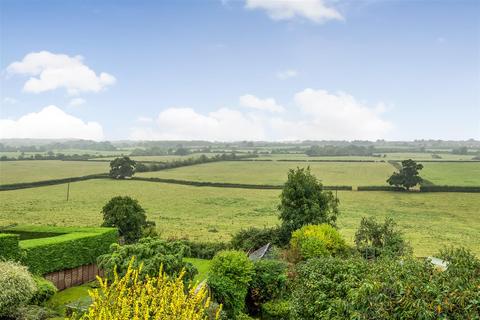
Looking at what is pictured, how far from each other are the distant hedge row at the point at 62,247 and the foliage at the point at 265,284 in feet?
44.6

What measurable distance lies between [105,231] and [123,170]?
70.4 m

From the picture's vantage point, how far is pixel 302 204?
144 ft

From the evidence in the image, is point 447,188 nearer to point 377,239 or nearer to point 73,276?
point 377,239

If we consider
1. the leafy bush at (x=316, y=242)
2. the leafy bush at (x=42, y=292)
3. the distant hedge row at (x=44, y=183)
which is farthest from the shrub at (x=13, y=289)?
the distant hedge row at (x=44, y=183)

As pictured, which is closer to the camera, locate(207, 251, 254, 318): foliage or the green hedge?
the green hedge

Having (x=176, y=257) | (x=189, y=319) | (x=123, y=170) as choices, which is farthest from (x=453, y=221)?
(x=123, y=170)

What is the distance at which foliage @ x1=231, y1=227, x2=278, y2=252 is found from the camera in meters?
42.9

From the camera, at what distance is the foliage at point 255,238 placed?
4294 cm

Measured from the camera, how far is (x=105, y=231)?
3547 centimetres

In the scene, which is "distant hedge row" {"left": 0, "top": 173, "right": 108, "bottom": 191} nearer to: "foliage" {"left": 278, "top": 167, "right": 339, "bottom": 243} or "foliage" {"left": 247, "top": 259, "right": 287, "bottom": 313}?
"foliage" {"left": 278, "top": 167, "right": 339, "bottom": 243}

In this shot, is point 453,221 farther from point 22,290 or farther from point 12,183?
point 12,183

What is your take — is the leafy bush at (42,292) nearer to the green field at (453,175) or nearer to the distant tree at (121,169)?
the distant tree at (121,169)

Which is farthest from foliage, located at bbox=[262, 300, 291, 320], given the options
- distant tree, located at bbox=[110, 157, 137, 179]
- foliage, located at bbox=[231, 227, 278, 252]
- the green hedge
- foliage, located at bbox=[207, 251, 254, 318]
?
distant tree, located at bbox=[110, 157, 137, 179]

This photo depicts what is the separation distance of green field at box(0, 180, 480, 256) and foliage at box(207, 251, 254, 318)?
24.7m
